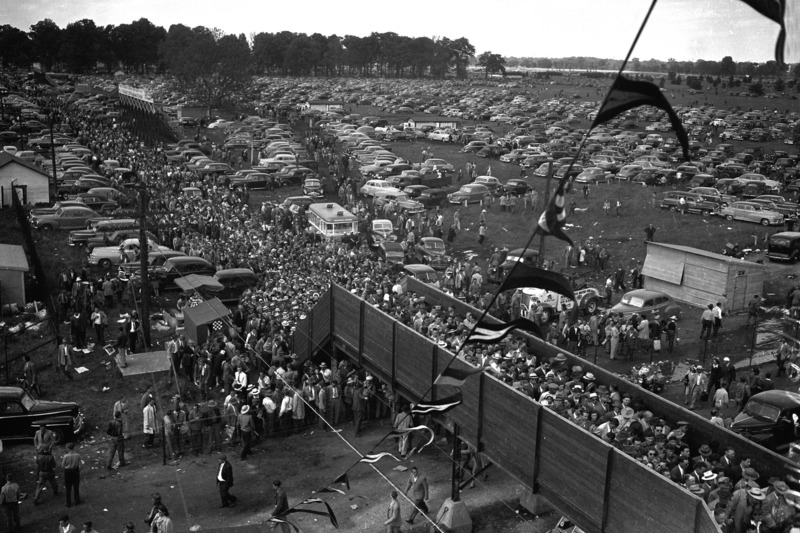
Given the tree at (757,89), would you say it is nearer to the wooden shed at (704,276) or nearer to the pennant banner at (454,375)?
the wooden shed at (704,276)

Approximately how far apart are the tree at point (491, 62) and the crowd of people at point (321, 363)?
467 feet

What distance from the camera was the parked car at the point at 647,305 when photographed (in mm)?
26375

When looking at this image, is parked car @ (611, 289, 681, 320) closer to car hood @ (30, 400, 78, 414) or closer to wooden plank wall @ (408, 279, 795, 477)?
wooden plank wall @ (408, 279, 795, 477)

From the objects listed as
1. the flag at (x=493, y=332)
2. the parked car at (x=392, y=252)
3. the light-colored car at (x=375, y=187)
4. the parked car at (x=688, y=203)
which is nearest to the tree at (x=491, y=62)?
the light-colored car at (x=375, y=187)

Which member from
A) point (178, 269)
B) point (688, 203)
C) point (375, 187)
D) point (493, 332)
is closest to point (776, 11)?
point (493, 332)

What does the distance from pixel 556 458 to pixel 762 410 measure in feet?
20.9

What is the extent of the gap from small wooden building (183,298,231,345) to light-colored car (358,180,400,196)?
2550 cm

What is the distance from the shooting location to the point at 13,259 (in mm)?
27672

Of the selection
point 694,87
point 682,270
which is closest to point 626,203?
point 682,270

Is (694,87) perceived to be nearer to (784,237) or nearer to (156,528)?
(784,237)

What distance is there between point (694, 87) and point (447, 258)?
73.8 m

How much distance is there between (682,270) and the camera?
2862cm

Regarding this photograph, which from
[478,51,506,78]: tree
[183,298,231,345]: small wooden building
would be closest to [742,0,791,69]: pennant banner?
[183,298,231,345]: small wooden building

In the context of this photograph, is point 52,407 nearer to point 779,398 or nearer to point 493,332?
point 493,332
